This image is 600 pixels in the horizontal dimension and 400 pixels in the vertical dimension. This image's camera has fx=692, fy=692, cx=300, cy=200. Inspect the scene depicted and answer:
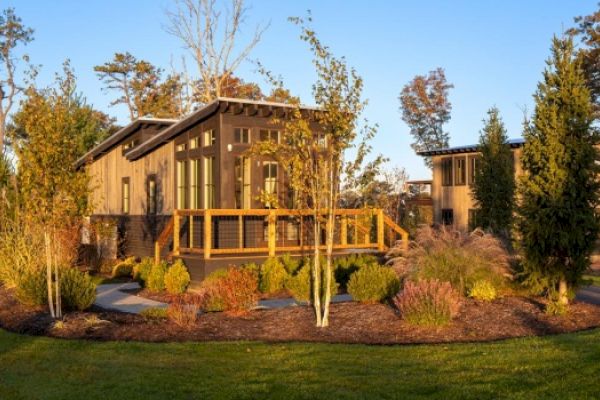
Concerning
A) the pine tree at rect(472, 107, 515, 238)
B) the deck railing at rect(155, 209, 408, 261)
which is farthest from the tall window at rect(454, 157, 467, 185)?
the deck railing at rect(155, 209, 408, 261)

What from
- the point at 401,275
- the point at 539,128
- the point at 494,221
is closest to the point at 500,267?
the point at 401,275

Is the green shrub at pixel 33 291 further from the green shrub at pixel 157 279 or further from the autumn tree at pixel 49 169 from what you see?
the green shrub at pixel 157 279

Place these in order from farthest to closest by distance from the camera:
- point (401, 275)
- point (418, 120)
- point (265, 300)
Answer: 1. point (418, 120)
2. point (265, 300)
3. point (401, 275)

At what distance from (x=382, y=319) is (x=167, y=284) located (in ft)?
21.6

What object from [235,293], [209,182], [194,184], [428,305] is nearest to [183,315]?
[235,293]

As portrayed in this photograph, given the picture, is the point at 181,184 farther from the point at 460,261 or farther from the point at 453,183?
the point at 453,183

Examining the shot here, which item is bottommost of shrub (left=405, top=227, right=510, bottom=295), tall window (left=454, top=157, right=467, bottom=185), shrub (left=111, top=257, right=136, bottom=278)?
shrub (left=111, top=257, right=136, bottom=278)

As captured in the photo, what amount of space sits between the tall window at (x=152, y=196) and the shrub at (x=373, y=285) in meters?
11.8

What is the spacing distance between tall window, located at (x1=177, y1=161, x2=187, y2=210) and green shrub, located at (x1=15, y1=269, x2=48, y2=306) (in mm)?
8070

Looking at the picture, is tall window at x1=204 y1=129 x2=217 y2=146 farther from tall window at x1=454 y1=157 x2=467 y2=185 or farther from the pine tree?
tall window at x1=454 y1=157 x2=467 y2=185

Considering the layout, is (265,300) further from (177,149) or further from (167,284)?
(177,149)

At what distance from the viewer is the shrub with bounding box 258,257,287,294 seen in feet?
52.1

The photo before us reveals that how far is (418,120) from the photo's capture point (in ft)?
175

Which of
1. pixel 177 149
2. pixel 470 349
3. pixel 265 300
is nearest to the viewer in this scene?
pixel 470 349
